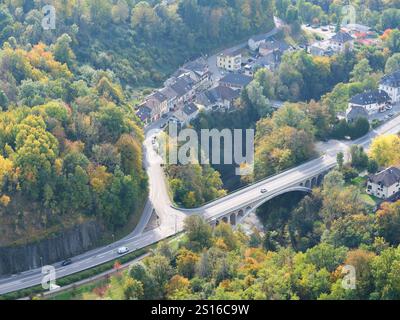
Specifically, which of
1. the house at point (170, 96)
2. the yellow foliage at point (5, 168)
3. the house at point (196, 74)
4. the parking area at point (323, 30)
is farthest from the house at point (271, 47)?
the yellow foliage at point (5, 168)

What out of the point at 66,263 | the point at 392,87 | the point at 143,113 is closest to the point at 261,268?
the point at 66,263

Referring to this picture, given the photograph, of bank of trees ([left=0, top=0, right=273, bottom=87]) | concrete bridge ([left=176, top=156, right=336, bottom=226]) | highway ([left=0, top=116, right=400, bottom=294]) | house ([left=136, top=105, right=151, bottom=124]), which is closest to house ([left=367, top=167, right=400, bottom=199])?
concrete bridge ([left=176, top=156, right=336, bottom=226])

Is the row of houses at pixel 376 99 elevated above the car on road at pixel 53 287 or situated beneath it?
situated beneath

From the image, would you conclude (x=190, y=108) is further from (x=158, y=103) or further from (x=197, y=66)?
(x=197, y=66)

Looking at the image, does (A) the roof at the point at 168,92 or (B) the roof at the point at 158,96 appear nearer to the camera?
(B) the roof at the point at 158,96

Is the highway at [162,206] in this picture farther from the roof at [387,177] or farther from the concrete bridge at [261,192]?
the roof at [387,177]

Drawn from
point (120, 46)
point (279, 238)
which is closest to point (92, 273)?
point (279, 238)

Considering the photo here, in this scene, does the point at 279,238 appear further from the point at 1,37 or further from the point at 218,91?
the point at 1,37
